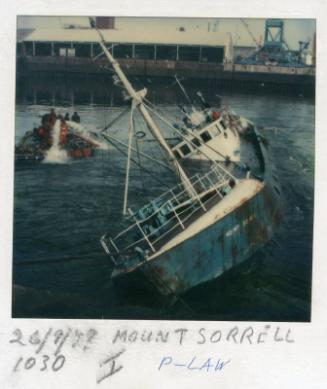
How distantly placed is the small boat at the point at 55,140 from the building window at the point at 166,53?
220 cm

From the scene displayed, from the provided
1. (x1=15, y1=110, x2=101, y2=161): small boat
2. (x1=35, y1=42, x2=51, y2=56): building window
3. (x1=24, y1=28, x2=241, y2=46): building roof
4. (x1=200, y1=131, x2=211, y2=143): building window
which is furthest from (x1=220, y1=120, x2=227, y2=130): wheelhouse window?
(x1=35, y1=42, x2=51, y2=56): building window

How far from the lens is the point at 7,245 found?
9.70 metres

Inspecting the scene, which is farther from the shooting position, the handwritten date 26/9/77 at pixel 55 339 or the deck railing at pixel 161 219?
the deck railing at pixel 161 219

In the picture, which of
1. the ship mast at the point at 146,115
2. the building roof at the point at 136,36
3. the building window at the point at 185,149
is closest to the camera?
the building roof at the point at 136,36

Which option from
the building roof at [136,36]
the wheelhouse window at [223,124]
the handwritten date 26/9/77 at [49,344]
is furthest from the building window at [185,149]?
the handwritten date 26/9/77 at [49,344]

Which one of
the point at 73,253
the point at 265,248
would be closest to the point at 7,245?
the point at 73,253

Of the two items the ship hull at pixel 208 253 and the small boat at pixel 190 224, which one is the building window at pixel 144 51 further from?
the ship hull at pixel 208 253

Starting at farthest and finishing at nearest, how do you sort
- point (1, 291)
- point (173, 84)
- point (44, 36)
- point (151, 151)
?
point (151, 151), point (173, 84), point (44, 36), point (1, 291)

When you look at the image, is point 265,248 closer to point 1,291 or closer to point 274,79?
point 274,79

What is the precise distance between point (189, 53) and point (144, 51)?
3.65ft

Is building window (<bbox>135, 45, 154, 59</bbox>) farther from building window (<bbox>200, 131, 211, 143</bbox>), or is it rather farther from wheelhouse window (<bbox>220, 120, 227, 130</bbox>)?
wheelhouse window (<bbox>220, 120, 227, 130</bbox>)

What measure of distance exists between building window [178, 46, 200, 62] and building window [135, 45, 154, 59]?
1.93ft

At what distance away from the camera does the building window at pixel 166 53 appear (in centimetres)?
1105

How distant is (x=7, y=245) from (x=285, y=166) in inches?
216
